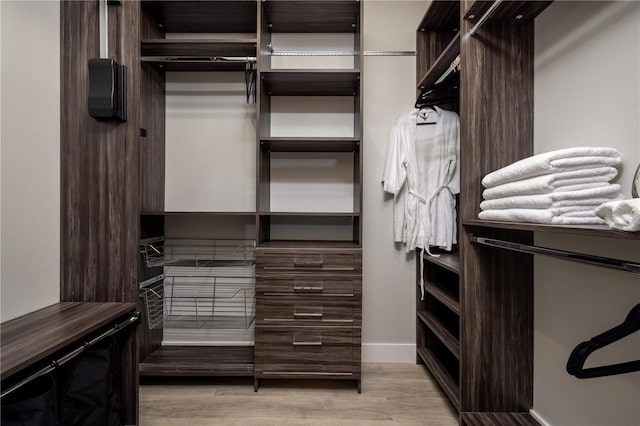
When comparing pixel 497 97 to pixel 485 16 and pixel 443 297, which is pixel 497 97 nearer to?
pixel 485 16

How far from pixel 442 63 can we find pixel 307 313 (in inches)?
62.4

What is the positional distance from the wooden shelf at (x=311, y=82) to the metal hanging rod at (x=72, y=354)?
4.74 feet

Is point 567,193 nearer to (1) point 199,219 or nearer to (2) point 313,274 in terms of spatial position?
(2) point 313,274

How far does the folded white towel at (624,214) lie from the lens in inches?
28.5

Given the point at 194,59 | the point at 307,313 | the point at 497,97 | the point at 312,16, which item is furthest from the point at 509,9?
the point at 307,313

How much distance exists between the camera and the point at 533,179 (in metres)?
1.12

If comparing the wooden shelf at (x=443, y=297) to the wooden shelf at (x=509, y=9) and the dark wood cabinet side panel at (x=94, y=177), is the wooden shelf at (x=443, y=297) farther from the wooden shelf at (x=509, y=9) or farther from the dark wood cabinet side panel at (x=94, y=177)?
the dark wood cabinet side panel at (x=94, y=177)

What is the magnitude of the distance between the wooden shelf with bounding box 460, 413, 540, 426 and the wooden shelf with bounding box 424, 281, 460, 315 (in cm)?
43

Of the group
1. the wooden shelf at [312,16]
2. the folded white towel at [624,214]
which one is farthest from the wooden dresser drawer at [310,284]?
the wooden shelf at [312,16]

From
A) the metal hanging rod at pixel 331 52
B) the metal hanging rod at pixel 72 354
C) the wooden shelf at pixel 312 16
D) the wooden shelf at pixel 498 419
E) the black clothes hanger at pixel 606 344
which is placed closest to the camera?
the black clothes hanger at pixel 606 344

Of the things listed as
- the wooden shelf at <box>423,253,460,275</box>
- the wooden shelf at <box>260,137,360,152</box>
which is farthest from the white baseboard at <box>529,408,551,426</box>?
the wooden shelf at <box>260,137,360,152</box>

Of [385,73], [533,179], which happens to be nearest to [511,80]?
[533,179]

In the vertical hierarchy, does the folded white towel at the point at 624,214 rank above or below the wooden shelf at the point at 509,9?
below

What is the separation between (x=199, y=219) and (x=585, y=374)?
212cm
